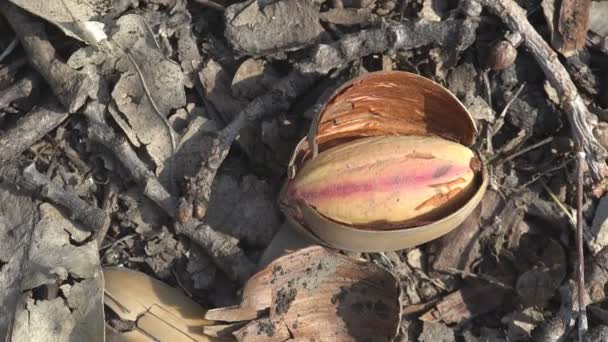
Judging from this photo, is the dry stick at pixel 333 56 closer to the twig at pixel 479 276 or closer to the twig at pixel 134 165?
the twig at pixel 134 165

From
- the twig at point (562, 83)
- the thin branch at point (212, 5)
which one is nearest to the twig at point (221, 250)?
the thin branch at point (212, 5)

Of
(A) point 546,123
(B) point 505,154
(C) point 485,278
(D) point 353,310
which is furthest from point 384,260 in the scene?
(A) point 546,123

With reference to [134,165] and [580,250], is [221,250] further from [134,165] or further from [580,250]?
[580,250]

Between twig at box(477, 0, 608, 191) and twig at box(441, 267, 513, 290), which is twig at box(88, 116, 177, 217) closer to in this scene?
twig at box(441, 267, 513, 290)

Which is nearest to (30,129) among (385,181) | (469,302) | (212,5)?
(212,5)

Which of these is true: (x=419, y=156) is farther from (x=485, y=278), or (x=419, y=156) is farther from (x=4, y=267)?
(x=4, y=267)

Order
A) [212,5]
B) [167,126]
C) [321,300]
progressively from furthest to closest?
[212,5] < [167,126] < [321,300]
